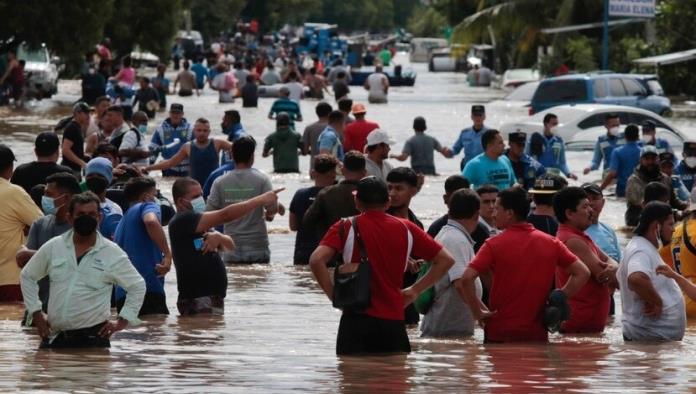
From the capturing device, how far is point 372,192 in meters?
10.1

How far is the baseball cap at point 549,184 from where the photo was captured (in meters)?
12.8

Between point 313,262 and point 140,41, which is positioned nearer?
point 313,262

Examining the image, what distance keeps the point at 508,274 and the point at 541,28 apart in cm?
5608

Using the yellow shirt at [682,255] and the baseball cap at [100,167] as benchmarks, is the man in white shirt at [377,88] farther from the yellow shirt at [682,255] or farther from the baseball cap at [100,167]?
the yellow shirt at [682,255]

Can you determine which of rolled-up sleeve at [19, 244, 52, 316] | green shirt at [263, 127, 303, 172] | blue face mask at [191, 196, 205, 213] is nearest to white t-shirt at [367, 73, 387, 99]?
green shirt at [263, 127, 303, 172]

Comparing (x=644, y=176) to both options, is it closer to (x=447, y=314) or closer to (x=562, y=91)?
(x=447, y=314)

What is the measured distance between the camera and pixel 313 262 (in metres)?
10.1

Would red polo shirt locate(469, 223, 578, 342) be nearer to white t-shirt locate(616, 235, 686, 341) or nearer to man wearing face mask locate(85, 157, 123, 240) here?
white t-shirt locate(616, 235, 686, 341)

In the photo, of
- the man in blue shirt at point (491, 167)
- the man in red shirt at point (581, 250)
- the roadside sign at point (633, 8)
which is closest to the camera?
the man in red shirt at point (581, 250)

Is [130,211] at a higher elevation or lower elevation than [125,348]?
higher

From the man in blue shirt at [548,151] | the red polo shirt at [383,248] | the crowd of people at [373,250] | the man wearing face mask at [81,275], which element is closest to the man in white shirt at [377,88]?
the man in blue shirt at [548,151]

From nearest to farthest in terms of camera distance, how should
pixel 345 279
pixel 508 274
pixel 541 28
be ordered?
pixel 345 279 → pixel 508 274 → pixel 541 28

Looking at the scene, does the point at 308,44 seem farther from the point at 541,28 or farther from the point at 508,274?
the point at 508,274

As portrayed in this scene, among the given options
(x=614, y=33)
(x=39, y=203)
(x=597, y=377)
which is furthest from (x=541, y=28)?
(x=597, y=377)
